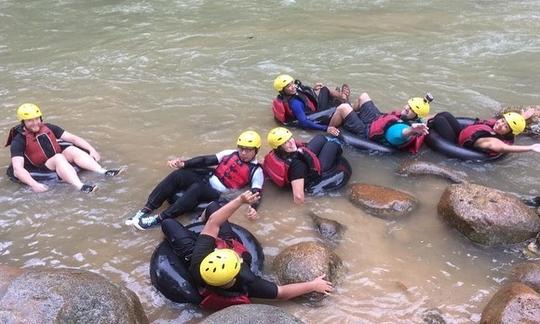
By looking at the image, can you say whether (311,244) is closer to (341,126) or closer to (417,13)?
(341,126)

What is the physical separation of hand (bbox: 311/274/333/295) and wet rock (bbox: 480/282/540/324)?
4.91 feet

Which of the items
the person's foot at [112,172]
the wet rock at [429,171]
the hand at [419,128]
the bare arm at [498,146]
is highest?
the hand at [419,128]

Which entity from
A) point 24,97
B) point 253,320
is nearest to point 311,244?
point 253,320

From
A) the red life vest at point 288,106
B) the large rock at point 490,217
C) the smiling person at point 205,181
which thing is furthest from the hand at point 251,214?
the red life vest at point 288,106

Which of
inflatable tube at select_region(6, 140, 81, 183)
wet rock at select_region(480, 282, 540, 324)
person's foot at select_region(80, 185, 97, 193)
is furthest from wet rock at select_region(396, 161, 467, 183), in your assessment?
inflatable tube at select_region(6, 140, 81, 183)

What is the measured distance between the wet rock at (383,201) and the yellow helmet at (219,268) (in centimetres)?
238

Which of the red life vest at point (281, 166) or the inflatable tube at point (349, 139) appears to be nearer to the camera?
the red life vest at point (281, 166)

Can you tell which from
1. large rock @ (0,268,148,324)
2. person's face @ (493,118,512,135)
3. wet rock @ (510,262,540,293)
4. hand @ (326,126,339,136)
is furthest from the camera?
hand @ (326,126,339,136)

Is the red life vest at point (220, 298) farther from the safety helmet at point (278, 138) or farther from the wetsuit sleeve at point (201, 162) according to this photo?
the safety helmet at point (278, 138)

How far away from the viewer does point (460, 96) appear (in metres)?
9.93

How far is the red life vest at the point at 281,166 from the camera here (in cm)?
705

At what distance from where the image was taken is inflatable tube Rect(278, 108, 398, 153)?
318 inches

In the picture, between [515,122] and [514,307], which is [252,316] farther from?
[515,122]

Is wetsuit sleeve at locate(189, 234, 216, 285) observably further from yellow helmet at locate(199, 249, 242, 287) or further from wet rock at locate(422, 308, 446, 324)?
wet rock at locate(422, 308, 446, 324)
